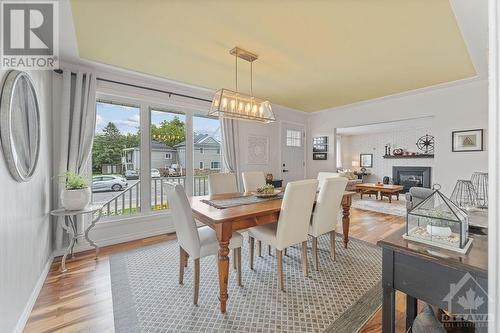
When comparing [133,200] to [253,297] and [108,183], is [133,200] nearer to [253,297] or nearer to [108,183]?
[108,183]

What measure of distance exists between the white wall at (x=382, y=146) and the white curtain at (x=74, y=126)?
9105 millimetres

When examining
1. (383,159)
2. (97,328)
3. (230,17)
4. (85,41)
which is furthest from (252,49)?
(383,159)

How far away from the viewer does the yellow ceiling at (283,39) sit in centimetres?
186

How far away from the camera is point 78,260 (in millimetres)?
2684

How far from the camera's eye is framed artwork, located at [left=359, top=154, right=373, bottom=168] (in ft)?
31.4

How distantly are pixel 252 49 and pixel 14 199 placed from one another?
248 cm

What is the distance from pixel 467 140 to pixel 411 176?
17.5 feet

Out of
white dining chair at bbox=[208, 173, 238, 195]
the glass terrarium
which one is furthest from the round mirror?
the glass terrarium

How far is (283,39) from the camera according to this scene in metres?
2.32

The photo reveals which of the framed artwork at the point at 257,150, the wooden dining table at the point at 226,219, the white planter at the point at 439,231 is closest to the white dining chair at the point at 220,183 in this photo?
the wooden dining table at the point at 226,219

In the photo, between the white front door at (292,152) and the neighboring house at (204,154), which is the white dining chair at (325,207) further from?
the white front door at (292,152)

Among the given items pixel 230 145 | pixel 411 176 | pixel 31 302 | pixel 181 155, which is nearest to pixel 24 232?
pixel 31 302

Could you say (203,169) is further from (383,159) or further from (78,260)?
(383,159)

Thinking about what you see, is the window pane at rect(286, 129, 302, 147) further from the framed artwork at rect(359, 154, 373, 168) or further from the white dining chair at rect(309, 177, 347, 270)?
the framed artwork at rect(359, 154, 373, 168)
